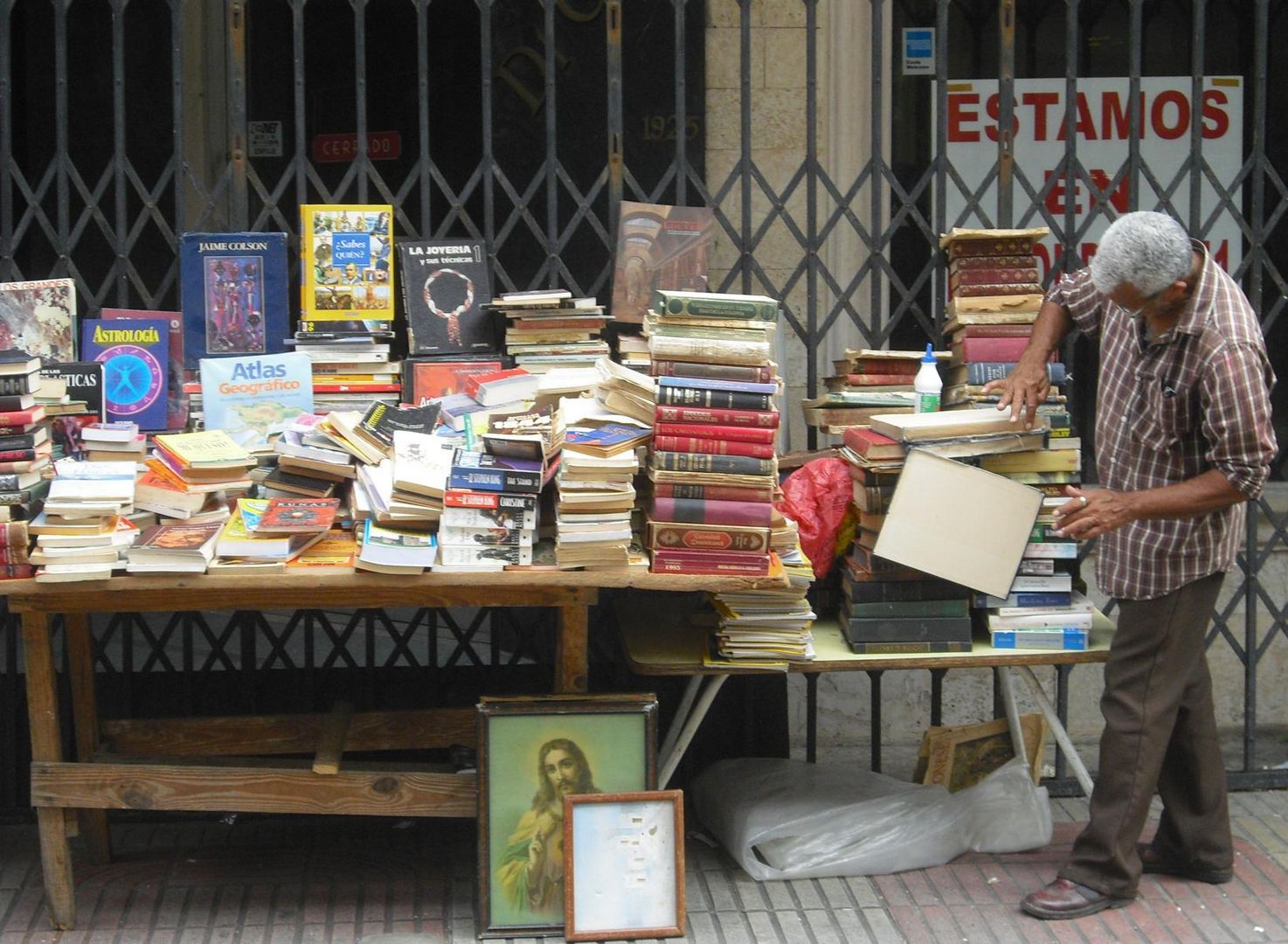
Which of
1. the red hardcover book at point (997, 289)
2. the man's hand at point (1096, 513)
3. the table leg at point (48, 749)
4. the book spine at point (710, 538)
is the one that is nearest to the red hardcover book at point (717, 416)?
the book spine at point (710, 538)

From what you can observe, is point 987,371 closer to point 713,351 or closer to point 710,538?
point 713,351

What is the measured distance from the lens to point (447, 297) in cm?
486

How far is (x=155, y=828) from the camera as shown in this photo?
4.99 metres

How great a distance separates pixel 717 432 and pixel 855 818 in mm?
1337

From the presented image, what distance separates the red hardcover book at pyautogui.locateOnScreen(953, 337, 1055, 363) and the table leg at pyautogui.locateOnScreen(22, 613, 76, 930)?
2.73m

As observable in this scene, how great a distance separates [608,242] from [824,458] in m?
0.95

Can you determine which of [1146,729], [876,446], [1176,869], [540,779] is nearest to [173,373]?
[540,779]

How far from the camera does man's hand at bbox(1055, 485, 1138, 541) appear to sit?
157 inches

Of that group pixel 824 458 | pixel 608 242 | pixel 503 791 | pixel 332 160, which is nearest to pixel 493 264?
pixel 608 242

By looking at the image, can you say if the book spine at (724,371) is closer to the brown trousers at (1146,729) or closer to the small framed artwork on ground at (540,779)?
the small framed artwork on ground at (540,779)

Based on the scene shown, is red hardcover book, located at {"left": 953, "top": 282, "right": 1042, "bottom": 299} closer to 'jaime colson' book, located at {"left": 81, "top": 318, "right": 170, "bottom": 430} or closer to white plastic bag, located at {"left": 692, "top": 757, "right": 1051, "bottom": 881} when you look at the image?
white plastic bag, located at {"left": 692, "top": 757, "right": 1051, "bottom": 881}

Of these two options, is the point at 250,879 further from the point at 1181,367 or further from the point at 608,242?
the point at 1181,367

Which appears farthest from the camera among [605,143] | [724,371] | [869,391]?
[605,143]

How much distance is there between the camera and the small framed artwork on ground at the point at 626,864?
4.12 meters
